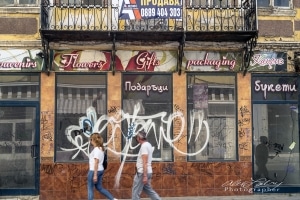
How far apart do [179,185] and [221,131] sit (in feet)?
5.99

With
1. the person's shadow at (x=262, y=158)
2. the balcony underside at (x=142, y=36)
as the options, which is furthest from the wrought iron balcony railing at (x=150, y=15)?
the person's shadow at (x=262, y=158)

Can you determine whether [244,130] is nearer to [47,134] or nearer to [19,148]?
[47,134]

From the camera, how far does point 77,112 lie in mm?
12680

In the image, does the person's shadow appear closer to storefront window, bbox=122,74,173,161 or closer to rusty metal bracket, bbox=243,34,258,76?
rusty metal bracket, bbox=243,34,258,76

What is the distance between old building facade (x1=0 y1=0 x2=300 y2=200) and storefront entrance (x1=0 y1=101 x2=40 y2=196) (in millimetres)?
26

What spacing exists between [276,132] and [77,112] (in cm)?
535

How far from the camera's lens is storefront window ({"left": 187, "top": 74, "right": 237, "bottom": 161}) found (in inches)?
506

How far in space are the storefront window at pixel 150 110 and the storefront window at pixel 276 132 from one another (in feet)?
7.73

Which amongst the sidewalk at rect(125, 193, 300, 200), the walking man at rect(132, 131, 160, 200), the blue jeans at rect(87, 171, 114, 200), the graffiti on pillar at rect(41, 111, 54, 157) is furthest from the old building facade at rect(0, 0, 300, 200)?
the walking man at rect(132, 131, 160, 200)

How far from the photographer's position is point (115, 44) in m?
12.6

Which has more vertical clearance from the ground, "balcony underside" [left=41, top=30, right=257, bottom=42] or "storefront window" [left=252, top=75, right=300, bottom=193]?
"balcony underside" [left=41, top=30, right=257, bottom=42]

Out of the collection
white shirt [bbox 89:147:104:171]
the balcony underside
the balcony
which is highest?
the balcony

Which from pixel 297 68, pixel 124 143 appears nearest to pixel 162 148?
pixel 124 143

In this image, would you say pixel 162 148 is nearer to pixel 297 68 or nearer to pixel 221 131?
pixel 221 131
